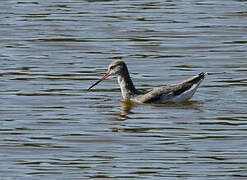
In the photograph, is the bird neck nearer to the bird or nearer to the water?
the bird

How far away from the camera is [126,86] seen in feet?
56.7

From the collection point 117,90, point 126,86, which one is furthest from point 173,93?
point 117,90

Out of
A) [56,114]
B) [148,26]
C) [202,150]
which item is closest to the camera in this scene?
[202,150]

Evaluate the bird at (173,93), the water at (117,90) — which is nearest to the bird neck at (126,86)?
the bird at (173,93)

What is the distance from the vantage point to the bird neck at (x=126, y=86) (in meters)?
17.2

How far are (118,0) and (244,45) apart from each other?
300 inches

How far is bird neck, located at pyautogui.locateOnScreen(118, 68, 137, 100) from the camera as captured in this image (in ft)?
56.3

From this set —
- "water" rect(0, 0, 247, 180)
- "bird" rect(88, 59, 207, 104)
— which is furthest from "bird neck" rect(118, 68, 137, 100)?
"water" rect(0, 0, 247, 180)

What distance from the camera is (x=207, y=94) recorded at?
17.5 m

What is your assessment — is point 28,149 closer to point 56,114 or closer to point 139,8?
point 56,114

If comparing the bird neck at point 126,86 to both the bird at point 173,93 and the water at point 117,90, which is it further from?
the water at point 117,90

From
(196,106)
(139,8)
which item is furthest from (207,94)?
(139,8)

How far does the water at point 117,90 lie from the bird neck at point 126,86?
0.92 feet

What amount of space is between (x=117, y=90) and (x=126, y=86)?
103 cm
